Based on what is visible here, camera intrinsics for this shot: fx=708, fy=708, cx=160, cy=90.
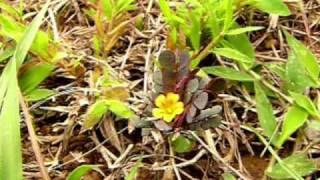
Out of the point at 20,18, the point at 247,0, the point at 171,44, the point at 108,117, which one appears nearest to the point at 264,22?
the point at 247,0

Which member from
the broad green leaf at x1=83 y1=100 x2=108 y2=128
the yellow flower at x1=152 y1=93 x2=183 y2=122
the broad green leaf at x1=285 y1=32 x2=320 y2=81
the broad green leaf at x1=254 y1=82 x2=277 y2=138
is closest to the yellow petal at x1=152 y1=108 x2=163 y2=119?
the yellow flower at x1=152 y1=93 x2=183 y2=122

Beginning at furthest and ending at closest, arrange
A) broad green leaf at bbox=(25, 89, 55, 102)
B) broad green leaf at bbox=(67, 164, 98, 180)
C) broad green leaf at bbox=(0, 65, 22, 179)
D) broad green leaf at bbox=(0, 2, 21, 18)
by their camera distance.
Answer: broad green leaf at bbox=(0, 2, 21, 18), broad green leaf at bbox=(25, 89, 55, 102), broad green leaf at bbox=(67, 164, 98, 180), broad green leaf at bbox=(0, 65, 22, 179)

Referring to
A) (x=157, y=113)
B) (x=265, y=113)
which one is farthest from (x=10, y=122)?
(x=265, y=113)

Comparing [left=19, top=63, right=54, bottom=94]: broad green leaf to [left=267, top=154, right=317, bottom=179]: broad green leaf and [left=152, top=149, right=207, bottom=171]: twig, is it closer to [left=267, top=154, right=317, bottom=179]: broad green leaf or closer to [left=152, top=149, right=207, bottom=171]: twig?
[left=152, top=149, right=207, bottom=171]: twig

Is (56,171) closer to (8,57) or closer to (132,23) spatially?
(8,57)

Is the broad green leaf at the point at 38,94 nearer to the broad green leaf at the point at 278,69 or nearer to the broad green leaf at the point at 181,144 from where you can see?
the broad green leaf at the point at 181,144

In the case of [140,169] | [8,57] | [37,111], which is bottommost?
[140,169]

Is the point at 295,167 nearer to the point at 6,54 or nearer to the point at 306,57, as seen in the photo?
the point at 306,57
